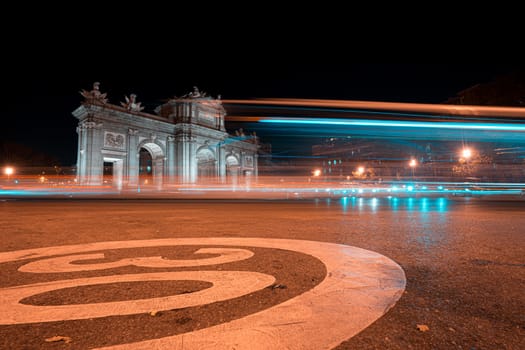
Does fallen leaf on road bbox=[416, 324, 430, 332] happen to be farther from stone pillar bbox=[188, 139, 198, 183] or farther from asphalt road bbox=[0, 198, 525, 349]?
stone pillar bbox=[188, 139, 198, 183]

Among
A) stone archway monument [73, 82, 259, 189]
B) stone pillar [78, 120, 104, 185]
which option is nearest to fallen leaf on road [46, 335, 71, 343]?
stone archway monument [73, 82, 259, 189]

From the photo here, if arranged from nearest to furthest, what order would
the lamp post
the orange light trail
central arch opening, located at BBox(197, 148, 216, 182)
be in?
the orange light trail → the lamp post → central arch opening, located at BBox(197, 148, 216, 182)

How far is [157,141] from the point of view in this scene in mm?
32719

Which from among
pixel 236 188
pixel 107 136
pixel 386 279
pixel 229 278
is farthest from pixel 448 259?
pixel 107 136

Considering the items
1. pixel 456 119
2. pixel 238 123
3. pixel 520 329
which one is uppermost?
pixel 238 123

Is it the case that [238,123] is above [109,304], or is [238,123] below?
above

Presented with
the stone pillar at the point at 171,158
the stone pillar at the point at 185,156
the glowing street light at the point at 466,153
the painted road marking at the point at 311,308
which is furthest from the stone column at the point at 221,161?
the painted road marking at the point at 311,308

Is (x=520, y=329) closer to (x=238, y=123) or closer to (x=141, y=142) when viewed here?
(x=141, y=142)

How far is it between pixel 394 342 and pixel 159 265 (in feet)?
9.52

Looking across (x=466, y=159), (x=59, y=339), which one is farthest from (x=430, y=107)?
(x=59, y=339)

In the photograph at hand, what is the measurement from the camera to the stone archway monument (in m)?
25.8

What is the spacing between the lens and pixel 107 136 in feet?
89.2

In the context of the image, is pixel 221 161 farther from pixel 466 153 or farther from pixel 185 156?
pixel 466 153

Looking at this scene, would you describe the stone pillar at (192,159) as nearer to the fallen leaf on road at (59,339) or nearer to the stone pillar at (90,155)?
the stone pillar at (90,155)
